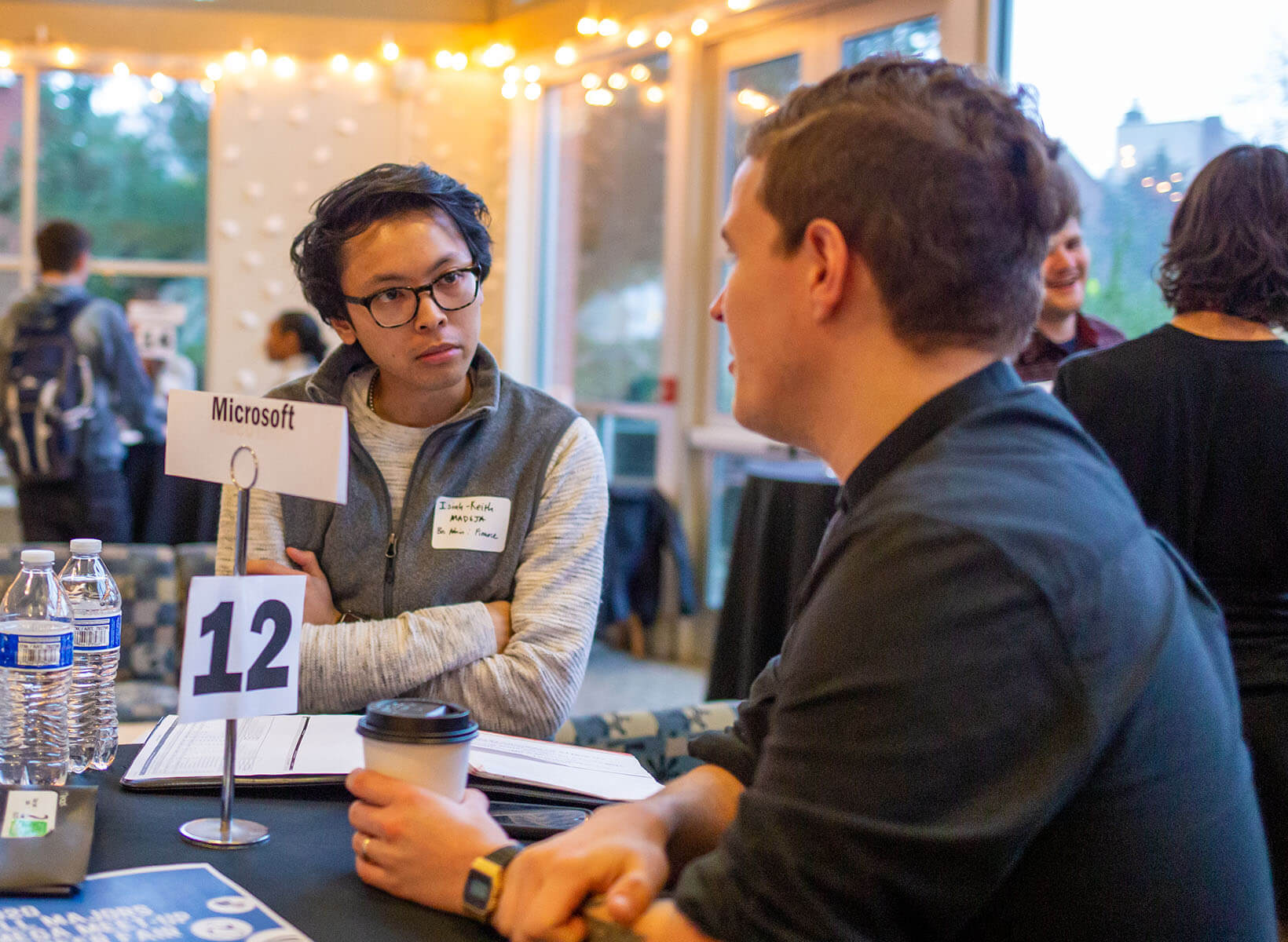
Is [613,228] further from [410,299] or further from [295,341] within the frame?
[410,299]

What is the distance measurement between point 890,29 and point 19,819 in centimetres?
454

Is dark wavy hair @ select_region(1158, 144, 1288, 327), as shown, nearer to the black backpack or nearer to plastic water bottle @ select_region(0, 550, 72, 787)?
plastic water bottle @ select_region(0, 550, 72, 787)

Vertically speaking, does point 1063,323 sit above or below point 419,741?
above

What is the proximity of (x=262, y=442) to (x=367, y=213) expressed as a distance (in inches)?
27.4

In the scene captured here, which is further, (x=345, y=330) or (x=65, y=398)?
(x=65, y=398)

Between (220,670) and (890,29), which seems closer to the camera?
(220,670)

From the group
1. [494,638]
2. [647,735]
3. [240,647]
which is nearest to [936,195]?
[240,647]

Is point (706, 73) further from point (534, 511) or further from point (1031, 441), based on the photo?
point (1031, 441)

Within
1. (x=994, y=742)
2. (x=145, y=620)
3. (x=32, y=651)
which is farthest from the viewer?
(x=145, y=620)

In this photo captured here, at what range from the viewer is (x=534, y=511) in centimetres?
176

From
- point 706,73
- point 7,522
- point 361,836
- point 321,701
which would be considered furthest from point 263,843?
point 7,522

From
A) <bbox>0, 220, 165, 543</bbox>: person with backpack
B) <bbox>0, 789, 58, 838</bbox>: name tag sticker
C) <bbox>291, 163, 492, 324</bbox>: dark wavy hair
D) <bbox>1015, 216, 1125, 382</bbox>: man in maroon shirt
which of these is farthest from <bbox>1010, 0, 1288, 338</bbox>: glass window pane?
<bbox>0, 220, 165, 543</bbox>: person with backpack

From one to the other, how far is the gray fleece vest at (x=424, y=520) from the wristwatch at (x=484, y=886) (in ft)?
2.53

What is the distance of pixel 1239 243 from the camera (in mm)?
2154
